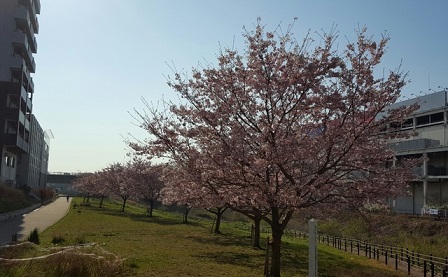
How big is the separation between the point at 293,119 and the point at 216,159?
8.93 ft

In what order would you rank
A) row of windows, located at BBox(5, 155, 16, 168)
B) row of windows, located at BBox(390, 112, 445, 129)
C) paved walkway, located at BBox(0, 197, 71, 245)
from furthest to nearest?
row of windows, located at BBox(5, 155, 16, 168) → row of windows, located at BBox(390, 112, 445, 129) → paved walkway, located at BBox(0, 197, 71, 245)

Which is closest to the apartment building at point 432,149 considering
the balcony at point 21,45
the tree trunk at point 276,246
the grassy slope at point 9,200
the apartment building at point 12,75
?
the tree trunk at point 276,246

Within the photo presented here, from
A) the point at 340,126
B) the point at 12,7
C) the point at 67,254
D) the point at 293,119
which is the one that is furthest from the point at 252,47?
the point at 12,7

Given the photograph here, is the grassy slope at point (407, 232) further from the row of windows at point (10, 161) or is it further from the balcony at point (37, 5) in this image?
the balcony at point (37, 5)

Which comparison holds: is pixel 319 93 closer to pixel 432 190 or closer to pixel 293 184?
pixel 293 184

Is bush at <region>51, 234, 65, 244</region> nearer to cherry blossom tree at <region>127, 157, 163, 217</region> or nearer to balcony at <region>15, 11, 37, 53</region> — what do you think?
cherry blossom tree at <region>127, 157, 163, 217</region>

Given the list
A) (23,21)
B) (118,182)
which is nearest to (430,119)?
(118,182)

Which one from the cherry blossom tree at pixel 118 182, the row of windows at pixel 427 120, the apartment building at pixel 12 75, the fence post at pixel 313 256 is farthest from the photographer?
the cherry blossom tree at pixel 118 182

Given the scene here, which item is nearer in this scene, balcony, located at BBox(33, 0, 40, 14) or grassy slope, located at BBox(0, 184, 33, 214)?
grassy slope, located at BBox(0, 184, 33, 214)

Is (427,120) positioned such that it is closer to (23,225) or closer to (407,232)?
(407,232)

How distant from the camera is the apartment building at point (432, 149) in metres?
49.7

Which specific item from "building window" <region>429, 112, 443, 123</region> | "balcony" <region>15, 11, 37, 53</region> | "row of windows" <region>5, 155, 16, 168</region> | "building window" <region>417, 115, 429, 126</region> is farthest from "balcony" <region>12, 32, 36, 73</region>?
"building window" <region>429, 112, 443, 123</region>

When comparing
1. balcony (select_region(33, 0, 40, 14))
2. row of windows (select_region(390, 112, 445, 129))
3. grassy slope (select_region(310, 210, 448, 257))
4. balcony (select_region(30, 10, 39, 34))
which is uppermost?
balcony (select_region(33, 0, 40, 14))

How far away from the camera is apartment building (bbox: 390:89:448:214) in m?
49.7
